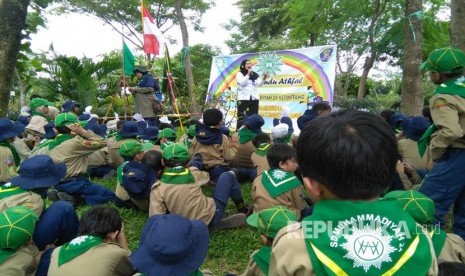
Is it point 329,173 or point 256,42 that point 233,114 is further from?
point 256,42

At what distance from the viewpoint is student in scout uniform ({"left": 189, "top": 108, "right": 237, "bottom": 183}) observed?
15.4 feet

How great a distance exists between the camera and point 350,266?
41.8 inches

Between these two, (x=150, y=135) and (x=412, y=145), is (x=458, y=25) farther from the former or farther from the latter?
(x=150, y=135)

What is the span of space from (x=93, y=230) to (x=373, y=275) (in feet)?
5.59

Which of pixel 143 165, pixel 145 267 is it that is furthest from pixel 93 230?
pixel 143 165

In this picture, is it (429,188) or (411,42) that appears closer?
(429,188)

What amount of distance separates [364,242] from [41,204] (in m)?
2.45

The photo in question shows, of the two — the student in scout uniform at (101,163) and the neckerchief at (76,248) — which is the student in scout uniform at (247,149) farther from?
the neckerchief at (76,248)

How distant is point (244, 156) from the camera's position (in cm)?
508

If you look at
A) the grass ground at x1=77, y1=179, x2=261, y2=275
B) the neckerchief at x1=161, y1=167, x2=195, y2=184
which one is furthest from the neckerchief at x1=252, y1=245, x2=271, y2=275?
the neckerchief at x1=161, y1=167, x2=195, y2=184

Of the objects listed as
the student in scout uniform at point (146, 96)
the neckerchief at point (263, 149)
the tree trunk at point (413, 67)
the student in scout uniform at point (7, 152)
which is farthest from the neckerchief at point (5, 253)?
the student in scout uniform at point (146, 96)

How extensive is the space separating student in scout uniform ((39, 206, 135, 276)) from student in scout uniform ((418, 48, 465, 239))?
2247 millimetres

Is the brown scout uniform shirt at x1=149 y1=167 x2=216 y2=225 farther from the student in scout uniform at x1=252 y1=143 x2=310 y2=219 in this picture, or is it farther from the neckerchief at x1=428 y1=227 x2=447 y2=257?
the neckerchief at x1=428 y1=227 x2=447 y2=257

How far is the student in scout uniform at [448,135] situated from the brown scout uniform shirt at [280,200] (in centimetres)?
96
